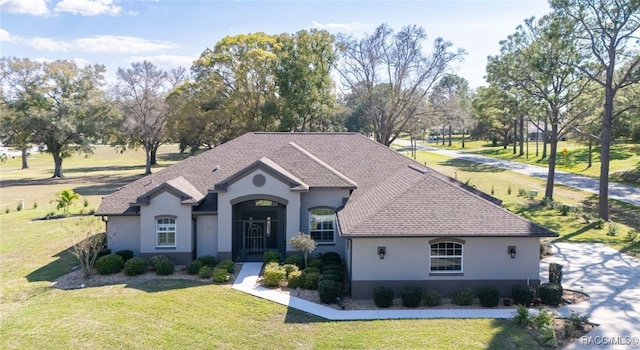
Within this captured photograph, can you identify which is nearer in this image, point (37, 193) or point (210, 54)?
point (37, 193)

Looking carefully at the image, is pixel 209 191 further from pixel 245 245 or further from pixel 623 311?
pixel 623 311

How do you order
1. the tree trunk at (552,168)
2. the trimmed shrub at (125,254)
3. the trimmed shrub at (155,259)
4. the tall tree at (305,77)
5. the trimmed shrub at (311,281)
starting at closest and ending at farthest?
the trimmed shrub at (311,281) → the trimmed shrub at (155,259) → the trimmed shrub at (125,254) → the tree trunk at (552,168) → the tall tree at (305,77)

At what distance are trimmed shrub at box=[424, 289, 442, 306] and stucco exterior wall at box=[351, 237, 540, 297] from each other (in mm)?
811

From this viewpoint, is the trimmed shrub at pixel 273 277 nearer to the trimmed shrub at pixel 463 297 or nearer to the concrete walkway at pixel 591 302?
the concrete walkway at pixel 591 302

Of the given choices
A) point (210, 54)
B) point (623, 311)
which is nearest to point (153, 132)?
point (210, 54)

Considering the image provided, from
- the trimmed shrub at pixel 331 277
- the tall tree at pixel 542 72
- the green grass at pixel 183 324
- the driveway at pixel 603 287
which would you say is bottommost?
the green grass at pixel 183 324

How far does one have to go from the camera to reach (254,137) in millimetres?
28406

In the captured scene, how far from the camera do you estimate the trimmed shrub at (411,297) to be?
1631 cm

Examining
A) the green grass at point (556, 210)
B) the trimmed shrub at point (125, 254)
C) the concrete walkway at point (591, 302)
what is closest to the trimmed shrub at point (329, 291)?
the concrete walkway at point (591, 302)

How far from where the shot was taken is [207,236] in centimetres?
2205

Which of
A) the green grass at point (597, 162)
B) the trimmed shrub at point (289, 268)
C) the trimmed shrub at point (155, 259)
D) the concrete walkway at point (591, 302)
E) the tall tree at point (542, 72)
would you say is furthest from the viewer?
the green grass at point (597, 162)

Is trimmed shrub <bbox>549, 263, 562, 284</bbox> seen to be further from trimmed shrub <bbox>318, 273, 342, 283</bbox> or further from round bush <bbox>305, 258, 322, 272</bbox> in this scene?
round bush <bbox>305, 258, 322, 272</bbox>

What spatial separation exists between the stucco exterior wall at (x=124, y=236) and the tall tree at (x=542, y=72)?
88.3ft

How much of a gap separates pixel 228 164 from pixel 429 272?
12553 millimetres
